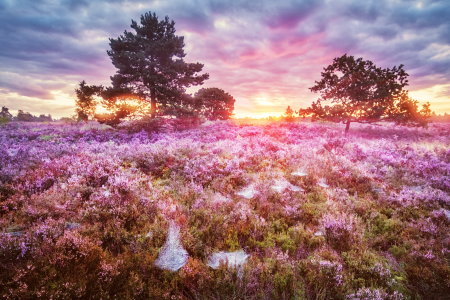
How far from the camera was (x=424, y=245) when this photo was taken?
4.78 m

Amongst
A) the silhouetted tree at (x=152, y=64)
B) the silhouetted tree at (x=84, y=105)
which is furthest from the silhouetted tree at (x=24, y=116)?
the silhouetted tree at (x=152, y=64)

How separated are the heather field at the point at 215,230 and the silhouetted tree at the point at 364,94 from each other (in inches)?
476

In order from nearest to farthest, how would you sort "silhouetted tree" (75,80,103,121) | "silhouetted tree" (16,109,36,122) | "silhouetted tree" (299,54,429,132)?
"silhouetted tree" (299,54,429,132) < "silhouetted tree" (75,80,103,121) < "silhouetted tree" (16,109,36,122)

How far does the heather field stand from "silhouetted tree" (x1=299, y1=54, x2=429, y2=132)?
12.1 metres

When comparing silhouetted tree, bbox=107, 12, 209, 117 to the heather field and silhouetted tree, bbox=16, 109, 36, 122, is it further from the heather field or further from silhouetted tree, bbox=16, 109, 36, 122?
silhouetted tree, bbox=16, 109, 36, 122

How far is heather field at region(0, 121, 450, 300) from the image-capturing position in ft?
11.6

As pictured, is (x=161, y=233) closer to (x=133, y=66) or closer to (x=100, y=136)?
(x=100, y=136)

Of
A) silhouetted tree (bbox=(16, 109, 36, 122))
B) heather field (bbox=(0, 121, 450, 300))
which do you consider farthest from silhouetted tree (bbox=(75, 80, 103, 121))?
heather field (bbox=(0, 121, 450, 300))

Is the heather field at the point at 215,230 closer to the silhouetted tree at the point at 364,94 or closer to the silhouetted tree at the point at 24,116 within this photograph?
the silhouetted tree at the point at 364,94

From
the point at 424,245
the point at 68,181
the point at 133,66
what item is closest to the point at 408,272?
the point at 424,245

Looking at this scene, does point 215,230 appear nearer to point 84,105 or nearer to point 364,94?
point 364,94

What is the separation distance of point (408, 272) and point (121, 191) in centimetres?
629

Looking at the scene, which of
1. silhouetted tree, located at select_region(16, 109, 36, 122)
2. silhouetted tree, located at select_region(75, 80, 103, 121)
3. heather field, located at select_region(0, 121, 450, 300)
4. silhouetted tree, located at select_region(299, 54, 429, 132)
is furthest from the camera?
silhouetted tree, located at select_region(16, 109, 36, 122)

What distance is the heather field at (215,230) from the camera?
3.54m
